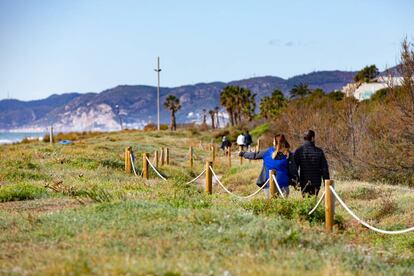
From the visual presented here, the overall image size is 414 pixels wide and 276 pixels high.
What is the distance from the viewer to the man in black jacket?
12.6 meters

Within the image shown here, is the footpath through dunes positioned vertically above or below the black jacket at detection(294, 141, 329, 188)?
below

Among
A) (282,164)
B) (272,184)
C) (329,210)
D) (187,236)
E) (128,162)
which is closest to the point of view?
(187,236)

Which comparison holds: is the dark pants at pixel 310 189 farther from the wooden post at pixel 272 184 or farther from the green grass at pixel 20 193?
the green grass at pixel 20 193

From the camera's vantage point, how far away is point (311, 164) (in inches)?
496

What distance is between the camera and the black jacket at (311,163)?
495 inches

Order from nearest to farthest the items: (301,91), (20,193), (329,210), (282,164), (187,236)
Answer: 1. (187,236)
2. (329,210)
3. (282,164)
4. (20,193)
5. (301,91)

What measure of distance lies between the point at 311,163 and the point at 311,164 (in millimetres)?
22

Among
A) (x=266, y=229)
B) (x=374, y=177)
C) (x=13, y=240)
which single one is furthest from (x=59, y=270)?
(x=374, y=177)

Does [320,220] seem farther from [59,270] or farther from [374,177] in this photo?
[374,177]

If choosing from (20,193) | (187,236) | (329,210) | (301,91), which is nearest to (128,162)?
(20,193)

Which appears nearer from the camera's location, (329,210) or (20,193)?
(329,210)

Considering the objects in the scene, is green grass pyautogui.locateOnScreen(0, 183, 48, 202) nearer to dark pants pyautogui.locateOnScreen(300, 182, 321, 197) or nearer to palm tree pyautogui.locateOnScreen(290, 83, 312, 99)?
dark pants pyautogui.locateOnScreen(300, 182, 321, 197)

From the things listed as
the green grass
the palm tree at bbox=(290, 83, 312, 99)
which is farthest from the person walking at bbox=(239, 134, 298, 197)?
the palm tree at bbox=(290, 83, 312, 99)

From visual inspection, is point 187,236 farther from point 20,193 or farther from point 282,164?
point 20,193
